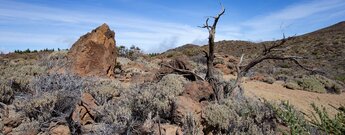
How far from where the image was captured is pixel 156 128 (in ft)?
18.4

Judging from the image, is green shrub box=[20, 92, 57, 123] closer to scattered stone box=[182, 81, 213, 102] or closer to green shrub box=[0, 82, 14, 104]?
green shrub box=[0, 82, 14, 104]

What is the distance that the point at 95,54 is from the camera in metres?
11.3

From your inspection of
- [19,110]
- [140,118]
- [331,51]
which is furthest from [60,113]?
[331,51]

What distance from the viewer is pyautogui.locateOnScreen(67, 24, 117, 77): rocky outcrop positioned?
35.4 feet

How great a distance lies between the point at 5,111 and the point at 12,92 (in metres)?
1.05

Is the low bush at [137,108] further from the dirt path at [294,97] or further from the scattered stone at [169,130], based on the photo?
the dirt path at [294,97]

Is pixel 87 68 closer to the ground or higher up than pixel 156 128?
higher up

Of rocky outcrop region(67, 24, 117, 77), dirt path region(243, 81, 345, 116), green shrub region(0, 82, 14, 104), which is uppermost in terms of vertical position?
rocky outcrop region(67, 24, 117, 77)

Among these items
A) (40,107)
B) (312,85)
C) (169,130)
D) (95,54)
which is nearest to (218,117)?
(169,130)

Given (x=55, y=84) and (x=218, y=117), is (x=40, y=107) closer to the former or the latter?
(x=55, y=84)

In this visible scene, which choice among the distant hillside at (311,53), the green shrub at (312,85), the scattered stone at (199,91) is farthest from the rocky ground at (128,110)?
the distant hillside at (311,53)

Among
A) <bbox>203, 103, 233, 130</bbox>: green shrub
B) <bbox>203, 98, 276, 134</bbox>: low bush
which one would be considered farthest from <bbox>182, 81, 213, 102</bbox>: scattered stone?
<bbox>203, 103, 233, 130</bbox>: green shrub

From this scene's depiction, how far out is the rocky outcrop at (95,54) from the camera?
10789 mm

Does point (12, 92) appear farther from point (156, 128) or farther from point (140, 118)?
point (156, 128)
